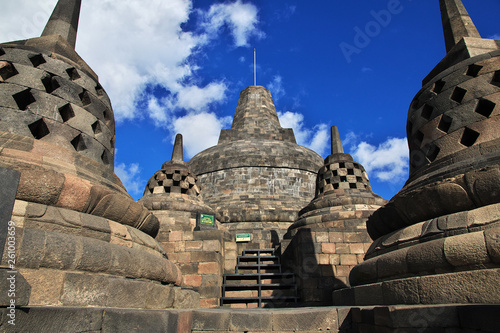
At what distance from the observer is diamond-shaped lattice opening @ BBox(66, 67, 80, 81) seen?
5535 mm

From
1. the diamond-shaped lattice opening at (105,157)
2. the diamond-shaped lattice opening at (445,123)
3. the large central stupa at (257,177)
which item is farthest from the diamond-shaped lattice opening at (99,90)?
the large central stupa at (257,177)

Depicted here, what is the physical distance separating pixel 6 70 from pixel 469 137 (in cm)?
672

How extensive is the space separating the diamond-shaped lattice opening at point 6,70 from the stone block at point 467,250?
20.1ft

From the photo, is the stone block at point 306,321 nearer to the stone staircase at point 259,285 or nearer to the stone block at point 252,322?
the stone block at point 252,322

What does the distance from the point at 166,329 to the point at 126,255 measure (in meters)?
1.16

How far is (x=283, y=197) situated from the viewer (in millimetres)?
18359

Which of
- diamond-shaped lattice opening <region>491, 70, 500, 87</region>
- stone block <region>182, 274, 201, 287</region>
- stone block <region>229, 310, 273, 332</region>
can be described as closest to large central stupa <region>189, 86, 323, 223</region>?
stone block <region>182, 274, 201, 287</region>

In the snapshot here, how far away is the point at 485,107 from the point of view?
455 cm

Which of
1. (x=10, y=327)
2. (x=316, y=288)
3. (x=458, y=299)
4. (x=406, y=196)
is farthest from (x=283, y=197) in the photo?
(x=10, y=327)

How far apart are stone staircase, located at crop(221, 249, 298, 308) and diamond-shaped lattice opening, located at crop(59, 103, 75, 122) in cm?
597

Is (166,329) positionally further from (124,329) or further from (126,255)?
(126,255)

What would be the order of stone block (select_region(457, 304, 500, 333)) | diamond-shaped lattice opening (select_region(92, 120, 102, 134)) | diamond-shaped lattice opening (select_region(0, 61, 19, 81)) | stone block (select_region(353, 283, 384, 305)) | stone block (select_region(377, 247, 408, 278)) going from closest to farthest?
1. stone block (select_region(457, 304, 500, 333))
2. stone block (select_region(377, 247, 408, 278))
3. stone block (select_region(353, 283, 384, 305))
4. diamond-shaped lattice opening (select_region(0, 61, 19, 81))
5. diamond-shaped lattice opening (select_region(92, 120, 102, 134))

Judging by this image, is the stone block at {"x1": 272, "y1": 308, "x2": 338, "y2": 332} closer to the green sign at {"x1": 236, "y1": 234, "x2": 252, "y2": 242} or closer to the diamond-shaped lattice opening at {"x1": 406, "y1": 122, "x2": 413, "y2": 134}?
the diamond-shaped lattice opening at {"x1": 406, "y1": 122, "x2": 413, "y2": 134}

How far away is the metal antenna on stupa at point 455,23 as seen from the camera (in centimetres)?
629
